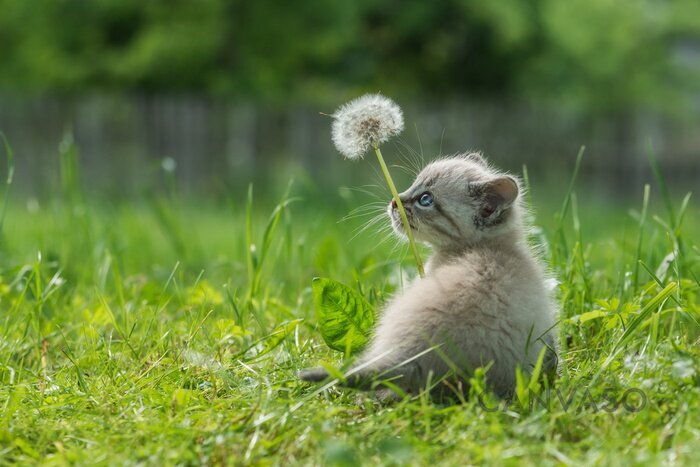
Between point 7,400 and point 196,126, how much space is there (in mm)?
12861

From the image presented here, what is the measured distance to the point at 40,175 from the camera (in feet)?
48.8

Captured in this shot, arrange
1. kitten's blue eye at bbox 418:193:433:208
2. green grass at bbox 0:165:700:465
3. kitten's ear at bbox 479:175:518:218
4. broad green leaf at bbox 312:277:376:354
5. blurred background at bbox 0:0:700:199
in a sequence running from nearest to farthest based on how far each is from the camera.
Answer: green grass at bbox 0:165:700:465, broad green leaf at bbox 312:277:376:354, kitten's ear at bbox 479:175:518:218, kitten's blue eye at bbox 418:193:433:208, blurred background at bbox 0:0:700:199

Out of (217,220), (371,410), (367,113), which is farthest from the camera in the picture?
(217,220)

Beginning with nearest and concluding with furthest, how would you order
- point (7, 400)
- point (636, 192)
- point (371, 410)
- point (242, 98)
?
point (371, 410) < point (7, 400) < point (242, 98) < point (636, 192)

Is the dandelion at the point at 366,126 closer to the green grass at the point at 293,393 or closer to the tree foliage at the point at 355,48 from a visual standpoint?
the green grass at the point at 293,393

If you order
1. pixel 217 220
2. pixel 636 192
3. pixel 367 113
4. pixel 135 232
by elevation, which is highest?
pixel 367 113

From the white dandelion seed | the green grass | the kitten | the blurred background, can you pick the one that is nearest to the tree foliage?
the blurred background

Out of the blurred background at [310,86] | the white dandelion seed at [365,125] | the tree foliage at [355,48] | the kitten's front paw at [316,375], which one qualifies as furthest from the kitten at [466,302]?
the tree foliage at [355,48]

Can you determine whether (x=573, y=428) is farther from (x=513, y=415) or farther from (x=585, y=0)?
(x=585, y=0)

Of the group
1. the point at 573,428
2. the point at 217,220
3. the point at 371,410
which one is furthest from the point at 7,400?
the point at 217,220

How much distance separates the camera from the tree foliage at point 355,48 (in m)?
15.8

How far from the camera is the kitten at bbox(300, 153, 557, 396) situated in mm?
2748

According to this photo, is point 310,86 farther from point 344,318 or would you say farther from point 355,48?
point 344,318

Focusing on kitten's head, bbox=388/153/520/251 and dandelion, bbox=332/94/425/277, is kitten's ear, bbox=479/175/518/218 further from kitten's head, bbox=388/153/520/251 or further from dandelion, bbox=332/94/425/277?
dandelion, bbox=332/94/425/277
